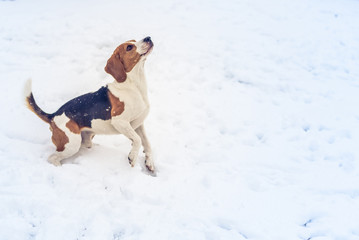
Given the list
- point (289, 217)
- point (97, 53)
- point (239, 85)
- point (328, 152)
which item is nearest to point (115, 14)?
point (97, 53)

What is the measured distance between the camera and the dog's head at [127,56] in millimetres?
2760

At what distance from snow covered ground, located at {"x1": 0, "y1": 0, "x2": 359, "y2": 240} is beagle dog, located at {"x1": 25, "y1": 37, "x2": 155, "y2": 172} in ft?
0.88

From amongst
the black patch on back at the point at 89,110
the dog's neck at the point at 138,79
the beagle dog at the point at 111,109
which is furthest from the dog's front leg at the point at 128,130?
the dog's neck at the point at 138,79

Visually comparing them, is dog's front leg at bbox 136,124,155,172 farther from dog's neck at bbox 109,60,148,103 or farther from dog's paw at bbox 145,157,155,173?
dog's neck at bbox 109,60,148,103

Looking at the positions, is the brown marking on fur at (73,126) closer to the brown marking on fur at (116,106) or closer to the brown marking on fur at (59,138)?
the brown marking on fur at (59,138)

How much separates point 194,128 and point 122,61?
1555 mm

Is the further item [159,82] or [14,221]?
[159,82]

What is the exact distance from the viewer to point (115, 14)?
6766mm

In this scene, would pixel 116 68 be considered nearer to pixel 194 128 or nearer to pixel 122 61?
pixel 122 61

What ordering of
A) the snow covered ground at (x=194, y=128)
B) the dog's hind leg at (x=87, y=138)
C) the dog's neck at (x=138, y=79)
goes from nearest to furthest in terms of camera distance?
the snow covered ground at (x=194, y=128) → the dog's neck at (x=138, y=79) → the dog's hind leg at (x=87, y=138)

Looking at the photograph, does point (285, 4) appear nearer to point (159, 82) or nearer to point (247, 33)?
point (247, 33)

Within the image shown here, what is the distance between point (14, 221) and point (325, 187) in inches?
120

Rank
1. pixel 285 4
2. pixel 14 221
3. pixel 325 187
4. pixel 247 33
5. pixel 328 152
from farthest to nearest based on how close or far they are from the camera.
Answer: pixel 285 4, pixel 247 33, pixel 328 152, pixel 325 187, pixel 14 221

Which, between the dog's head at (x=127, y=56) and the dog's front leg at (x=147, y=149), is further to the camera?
the dog's front leg at (x=147, y=149)
